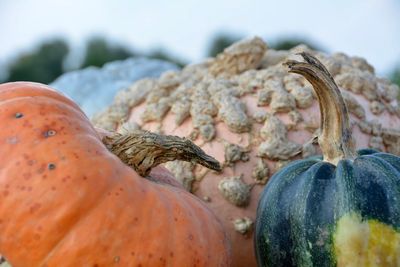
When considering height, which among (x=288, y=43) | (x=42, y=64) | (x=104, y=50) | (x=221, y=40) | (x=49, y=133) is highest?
(x=49, y=133)

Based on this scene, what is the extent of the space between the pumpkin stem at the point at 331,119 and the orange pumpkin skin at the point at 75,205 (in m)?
0.44

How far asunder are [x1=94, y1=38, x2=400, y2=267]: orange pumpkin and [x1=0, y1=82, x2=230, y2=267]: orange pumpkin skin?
51 cm

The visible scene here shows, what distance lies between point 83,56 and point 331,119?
67.3 ft

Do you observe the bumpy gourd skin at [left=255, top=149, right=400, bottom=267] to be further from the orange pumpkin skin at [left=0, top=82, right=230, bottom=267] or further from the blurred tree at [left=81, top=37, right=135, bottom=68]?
the blurred tree at [left=81, top=37, right=135, bottom=68]

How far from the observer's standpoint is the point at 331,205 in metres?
1.61

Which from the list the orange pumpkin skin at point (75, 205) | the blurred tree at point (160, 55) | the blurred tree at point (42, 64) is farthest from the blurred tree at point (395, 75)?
the blurred tree at point (42, 64)

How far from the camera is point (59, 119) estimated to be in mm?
1557

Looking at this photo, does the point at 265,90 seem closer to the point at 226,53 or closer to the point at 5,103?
the point at 226,53

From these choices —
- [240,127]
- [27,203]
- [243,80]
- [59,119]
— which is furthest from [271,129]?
[27,203]

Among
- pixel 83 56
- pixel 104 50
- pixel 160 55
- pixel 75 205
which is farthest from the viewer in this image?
pixel 83 56

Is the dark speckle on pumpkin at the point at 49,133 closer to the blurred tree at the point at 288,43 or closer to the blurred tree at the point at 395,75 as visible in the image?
the blurred tree at the point at 395,75

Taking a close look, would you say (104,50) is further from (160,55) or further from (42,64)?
(160,55)

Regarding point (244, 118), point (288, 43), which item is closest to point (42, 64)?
point (288, 43)

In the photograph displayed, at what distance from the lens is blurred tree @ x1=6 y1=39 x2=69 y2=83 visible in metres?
19.0
